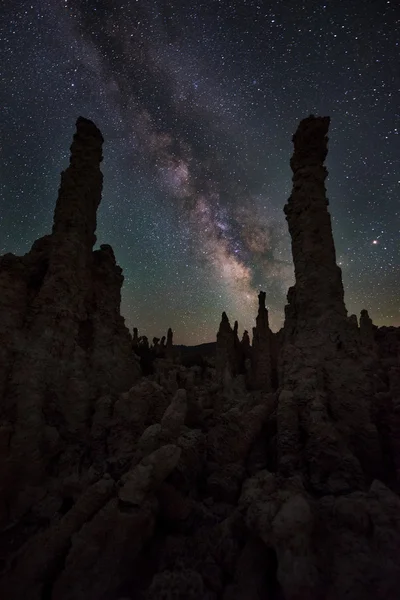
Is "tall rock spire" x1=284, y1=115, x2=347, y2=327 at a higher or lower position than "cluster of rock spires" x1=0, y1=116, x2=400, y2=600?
higher

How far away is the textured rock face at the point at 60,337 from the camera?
7965 mm

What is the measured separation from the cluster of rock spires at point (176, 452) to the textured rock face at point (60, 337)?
49 mm

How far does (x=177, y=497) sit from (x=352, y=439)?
199 inches

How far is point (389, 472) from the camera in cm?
767

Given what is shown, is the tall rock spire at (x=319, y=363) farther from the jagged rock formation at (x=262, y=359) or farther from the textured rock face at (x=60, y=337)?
the jagged rock formation at (x=262, y=359)

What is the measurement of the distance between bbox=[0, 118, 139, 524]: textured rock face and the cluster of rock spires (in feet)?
0.16

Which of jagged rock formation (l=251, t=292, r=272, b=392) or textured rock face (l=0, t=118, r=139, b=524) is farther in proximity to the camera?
jagged rock formation (l=251, t=292, r=272, b=392)

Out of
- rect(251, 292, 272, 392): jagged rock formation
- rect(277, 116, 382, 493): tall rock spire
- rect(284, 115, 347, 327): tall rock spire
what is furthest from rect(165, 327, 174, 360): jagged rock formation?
rect(277, 116, 382, 493): tall rock spire

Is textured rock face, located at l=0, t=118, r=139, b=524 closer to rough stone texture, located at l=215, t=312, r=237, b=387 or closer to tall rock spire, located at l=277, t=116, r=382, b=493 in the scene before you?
tall rock spire, located at l=277, t=116, r=382, b=493

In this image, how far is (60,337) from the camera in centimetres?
994

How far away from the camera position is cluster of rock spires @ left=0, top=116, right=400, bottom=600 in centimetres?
543

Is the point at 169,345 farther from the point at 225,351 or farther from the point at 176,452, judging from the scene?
the point at 176,452

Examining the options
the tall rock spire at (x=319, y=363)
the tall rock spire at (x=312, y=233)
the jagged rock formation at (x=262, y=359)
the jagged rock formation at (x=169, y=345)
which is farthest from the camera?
the jagged rock formation at (x=169, y=345)

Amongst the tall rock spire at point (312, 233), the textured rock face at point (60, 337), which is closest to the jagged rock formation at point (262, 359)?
the tall rock spire at point (312, 233)
